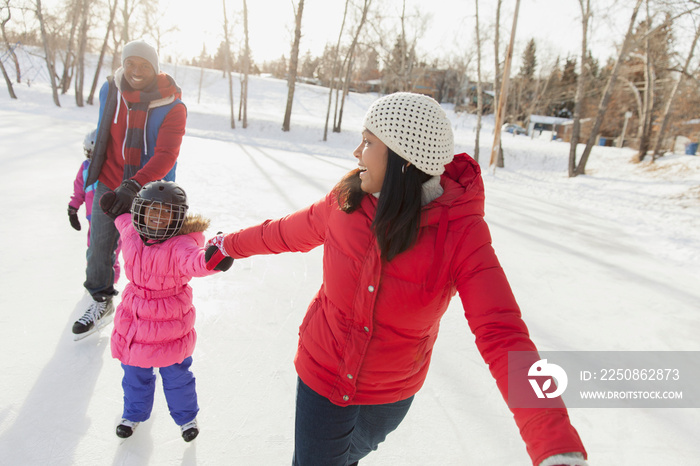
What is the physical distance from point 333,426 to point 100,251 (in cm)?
200

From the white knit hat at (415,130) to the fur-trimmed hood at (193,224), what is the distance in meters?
0.99

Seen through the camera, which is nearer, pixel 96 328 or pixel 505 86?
pixel 96 328

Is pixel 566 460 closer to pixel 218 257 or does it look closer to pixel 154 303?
pixel 218 257

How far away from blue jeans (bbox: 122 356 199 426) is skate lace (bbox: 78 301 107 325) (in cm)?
94

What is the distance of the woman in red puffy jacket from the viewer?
3.51ft

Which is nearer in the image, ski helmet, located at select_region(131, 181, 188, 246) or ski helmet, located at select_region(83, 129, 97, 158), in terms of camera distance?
ski helmet, located at select_region(131, 181, 188, 246)

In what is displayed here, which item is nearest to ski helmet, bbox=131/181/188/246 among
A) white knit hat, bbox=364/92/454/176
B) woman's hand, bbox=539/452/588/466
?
white knit hat, bbox=364/92/454/176

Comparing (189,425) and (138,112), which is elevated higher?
(138,112)

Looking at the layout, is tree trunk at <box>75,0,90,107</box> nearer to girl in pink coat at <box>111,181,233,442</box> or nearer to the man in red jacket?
the man in red jacket

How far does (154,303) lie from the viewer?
169 cm

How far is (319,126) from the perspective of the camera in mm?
20516

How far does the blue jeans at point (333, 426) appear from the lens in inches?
48.0

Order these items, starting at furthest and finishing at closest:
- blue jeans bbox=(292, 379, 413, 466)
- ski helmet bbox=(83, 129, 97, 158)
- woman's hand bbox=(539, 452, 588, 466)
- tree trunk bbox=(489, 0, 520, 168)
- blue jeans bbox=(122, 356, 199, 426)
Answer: tree trunk bbox=(489, 0, 520, 168)
ski helmet bbox=(83, 129, 97, 158)
blue jeans bbox=(122, 356, 199, 426)
blue jeans bbox=(292, 379, 413, 466)
woman's hand bbox=(539, 452, 588, 466)

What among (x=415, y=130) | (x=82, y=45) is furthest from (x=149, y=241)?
(x=82, y=45)
